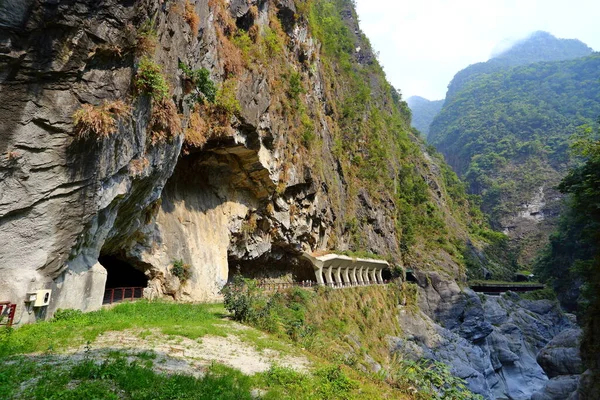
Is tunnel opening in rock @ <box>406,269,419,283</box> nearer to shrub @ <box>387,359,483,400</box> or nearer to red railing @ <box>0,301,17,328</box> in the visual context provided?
shrub @ <box>387,359,483,400</box>

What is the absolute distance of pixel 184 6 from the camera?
15109 mm

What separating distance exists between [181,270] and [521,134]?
116955mm

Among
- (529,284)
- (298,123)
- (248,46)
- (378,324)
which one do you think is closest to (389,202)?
(378,324)

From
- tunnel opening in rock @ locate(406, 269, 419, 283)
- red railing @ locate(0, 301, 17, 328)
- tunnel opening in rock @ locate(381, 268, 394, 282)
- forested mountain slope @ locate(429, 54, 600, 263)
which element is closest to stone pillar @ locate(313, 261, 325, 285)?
tunnel opening in rock @ locate(381, 268, 394, 282)

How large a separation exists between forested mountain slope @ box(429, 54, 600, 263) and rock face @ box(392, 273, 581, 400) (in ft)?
110

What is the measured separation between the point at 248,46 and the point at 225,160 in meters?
7.41

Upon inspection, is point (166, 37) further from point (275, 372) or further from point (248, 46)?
point (275, 372)

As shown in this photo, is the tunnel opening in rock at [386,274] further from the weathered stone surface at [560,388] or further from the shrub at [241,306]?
the shrub at [241,306]

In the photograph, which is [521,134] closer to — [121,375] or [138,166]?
[138,166]

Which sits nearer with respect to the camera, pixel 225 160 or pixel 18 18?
pixel 18 18

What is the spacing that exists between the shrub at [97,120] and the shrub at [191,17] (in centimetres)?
687

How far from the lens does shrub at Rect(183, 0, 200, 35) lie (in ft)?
49.8

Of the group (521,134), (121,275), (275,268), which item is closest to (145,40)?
(121,275)

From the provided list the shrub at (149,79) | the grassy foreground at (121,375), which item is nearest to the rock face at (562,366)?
the grassy foreground at (121,375)
